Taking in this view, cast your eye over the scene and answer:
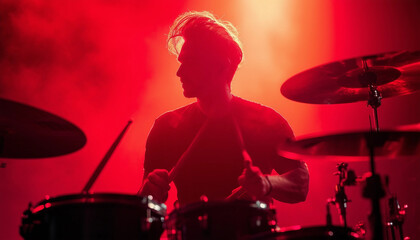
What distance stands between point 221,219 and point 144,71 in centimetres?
292

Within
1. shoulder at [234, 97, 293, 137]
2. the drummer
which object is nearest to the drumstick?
the drummer

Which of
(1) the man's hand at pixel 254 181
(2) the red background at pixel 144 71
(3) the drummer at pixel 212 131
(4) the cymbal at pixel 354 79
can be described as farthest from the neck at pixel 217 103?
(2) the red background at pixel 144 71

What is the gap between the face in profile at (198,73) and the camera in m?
3.28

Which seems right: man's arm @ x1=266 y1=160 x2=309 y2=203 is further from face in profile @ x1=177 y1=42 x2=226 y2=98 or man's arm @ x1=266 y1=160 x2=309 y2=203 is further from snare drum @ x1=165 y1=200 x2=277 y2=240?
face in profile @ x1=177 y1=42 x2=226 y2=98

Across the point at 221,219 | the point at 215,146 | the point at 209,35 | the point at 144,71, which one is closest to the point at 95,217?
the point at 221,219

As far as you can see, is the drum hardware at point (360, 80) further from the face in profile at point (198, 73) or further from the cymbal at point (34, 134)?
the cymbal at point (34, 134)

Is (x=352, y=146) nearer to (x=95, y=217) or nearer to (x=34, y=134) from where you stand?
(x=95, y=217)

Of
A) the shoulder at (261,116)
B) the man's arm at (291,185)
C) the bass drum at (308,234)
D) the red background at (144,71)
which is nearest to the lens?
the bass drum at (308,234)

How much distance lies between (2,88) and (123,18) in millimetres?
1229

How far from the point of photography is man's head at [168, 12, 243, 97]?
329 cm

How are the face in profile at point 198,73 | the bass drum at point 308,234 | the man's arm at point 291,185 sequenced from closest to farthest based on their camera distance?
the bass drum at point 308,234 < the man's arm at point 291,185 < the face in profile at point 198,73

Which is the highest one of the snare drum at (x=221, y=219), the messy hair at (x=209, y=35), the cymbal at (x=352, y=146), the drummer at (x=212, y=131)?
the messy hair at (x=209, y=35)

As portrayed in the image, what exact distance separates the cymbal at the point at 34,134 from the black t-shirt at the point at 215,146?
2.59 ft

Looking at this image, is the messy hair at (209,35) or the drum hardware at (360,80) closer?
the drum hardware at (360,80)
